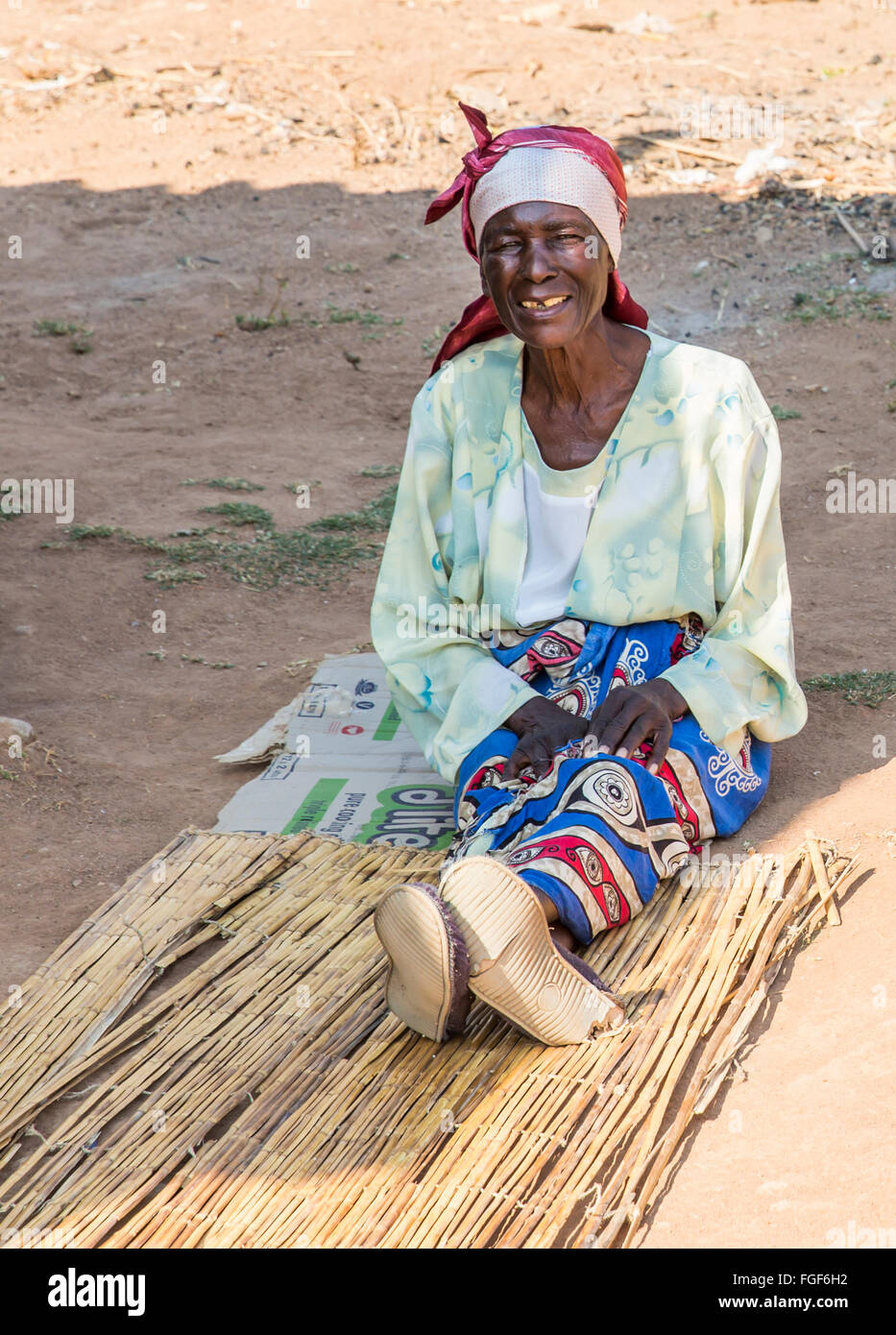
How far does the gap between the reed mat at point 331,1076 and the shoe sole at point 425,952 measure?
0.41 ft

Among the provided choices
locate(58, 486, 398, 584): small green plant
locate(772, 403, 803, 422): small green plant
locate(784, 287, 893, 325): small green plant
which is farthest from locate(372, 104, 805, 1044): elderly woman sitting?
locate(784, 287, 893, 325): small green plant

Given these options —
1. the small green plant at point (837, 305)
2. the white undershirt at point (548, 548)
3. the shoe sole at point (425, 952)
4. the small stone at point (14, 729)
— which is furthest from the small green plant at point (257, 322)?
the shoe sole at point (425, 952)

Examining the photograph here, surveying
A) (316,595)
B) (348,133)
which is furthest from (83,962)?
(348,133)

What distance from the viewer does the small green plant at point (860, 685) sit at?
367cm

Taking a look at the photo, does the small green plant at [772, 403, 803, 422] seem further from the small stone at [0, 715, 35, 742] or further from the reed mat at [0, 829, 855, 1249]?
the small stone at [0, 715, 35, 742]

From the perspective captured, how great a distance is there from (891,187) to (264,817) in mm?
5980

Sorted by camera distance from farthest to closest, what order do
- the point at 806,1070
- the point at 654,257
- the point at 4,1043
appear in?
the point at 654,257, the point at 4,1043, the point at 806,1070

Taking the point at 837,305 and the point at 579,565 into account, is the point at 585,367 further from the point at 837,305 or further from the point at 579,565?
the point at 837,305

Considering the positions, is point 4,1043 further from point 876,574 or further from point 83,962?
point 876,574

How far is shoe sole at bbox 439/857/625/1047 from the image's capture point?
2.24 meters

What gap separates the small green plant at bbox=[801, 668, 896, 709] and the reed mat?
0.94 m

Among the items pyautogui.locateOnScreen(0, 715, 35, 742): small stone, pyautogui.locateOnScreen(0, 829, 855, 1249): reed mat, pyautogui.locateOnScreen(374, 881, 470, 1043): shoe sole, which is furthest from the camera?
pyautogui.locateOnScreen(0, 715, 35, 742): small stone

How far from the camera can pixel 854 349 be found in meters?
6.23

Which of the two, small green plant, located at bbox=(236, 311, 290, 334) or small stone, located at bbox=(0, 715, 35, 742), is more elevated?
small green plant, located at bbox=(236, 311, 290, 334)
